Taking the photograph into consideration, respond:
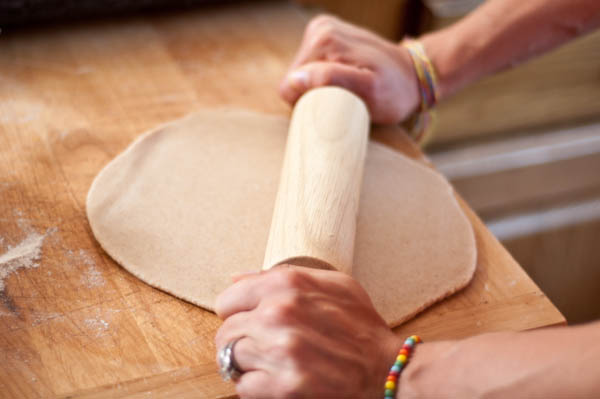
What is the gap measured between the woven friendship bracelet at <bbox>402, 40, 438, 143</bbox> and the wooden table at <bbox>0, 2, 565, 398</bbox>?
0.29 ft

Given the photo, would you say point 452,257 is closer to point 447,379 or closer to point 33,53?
point 447,379

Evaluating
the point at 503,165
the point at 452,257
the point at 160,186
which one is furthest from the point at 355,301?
the point at 503,165

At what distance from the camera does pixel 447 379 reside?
572 mm

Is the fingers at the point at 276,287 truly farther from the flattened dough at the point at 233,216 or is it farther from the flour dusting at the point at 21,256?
the flour dusting at the point at 21,256

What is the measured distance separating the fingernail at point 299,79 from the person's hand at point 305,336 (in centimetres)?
44

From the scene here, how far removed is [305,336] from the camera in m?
0.58

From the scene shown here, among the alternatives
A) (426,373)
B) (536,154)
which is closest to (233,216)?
(426,373)

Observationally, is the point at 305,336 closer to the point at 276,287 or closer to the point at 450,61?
the point at 276,287

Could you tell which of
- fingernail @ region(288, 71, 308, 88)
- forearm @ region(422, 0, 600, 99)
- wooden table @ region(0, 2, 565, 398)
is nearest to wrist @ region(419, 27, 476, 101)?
forearm @ region(422, 0, 600, 99)

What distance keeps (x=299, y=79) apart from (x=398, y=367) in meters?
0.55

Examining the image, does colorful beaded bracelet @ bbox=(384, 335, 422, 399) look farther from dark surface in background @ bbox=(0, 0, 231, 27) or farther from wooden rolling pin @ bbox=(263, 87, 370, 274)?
dark surface in background @ bbox=(0, 0, 231, 27)

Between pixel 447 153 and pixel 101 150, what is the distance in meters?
1.18

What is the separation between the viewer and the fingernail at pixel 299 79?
3.24 ft

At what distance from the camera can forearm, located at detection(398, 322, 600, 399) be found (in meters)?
0.52
